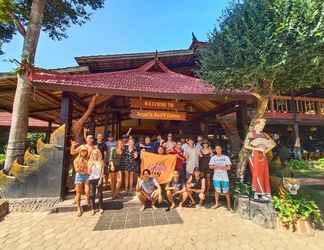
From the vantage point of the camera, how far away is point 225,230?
3885 mm

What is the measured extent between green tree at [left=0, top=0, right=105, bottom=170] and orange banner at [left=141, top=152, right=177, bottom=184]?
3300mm

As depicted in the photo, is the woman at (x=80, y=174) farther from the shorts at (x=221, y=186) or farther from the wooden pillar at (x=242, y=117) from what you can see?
the wooden pillar at (x=242, y=117)

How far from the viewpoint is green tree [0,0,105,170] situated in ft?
18.0

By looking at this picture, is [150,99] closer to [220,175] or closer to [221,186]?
[220,175]

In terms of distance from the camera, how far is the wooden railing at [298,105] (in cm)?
1146

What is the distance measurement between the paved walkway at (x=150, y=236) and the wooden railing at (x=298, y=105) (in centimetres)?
884

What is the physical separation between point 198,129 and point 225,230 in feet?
19.3

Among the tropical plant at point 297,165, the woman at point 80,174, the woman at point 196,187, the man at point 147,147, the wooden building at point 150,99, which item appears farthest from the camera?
the tropical plant at point 297,165

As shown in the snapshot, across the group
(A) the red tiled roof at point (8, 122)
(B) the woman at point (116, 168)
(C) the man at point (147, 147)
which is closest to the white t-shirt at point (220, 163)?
(C) the man at point (147, 147)

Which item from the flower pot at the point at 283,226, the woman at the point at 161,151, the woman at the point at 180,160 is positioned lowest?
the flower pot at the point at 283,226

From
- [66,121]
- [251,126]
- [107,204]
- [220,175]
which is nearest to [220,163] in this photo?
[220,175]

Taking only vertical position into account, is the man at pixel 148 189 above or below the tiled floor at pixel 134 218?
above

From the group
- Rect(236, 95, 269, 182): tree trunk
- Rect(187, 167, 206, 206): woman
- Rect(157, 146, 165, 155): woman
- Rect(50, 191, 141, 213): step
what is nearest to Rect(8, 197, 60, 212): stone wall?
Rect(50, 191, 141, 213): step

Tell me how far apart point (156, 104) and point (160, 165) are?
1.81 m
